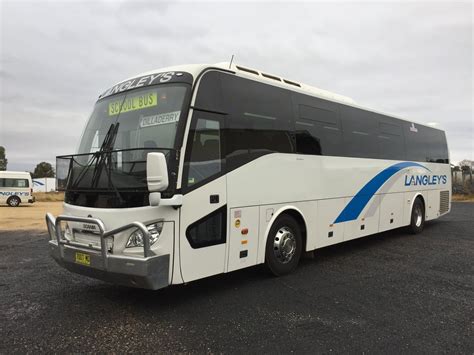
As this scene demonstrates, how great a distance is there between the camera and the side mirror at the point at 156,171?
14.2 ft

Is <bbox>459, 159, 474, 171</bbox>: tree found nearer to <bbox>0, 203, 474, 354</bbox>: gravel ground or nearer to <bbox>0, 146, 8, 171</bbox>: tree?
<bbox>0, 203, 474, 354</bbox>: gravel ground

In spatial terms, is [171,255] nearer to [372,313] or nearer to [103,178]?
[103,178]

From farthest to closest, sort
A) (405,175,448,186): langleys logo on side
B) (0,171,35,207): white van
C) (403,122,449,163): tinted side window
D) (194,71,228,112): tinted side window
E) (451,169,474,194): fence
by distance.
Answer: (451,169,474,194): fence < (0,171,35,207): white van < (403,122,449,163): tinted side window < (405,175,448,186): langleys logo on side < (194,71,228,112): tinted side window

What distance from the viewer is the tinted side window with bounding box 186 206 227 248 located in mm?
5105

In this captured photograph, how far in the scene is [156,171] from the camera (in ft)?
14.3

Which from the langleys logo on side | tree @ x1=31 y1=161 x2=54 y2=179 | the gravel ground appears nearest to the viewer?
the gravel ground

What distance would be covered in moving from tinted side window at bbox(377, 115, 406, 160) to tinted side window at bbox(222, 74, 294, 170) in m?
3.89

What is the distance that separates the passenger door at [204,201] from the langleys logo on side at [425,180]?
7.38 m

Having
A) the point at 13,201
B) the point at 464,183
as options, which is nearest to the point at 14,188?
the point at 13,201

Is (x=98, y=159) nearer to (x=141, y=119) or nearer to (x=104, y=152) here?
(x=104, y=152)

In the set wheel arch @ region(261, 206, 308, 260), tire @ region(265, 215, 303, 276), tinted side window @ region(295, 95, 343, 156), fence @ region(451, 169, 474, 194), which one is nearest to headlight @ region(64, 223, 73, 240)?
wheel arch @ region(261, 206, 308, 260)

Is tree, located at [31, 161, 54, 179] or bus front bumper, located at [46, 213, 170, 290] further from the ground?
tree, located at [31, 161, 54, 179]

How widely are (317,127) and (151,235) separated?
4.23 m

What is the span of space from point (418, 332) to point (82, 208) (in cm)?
445
